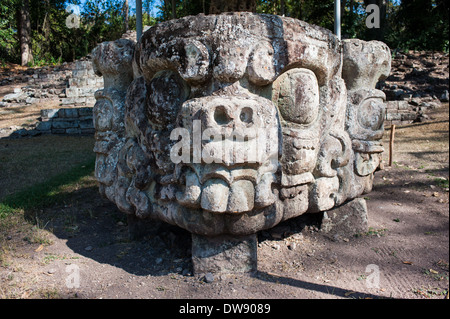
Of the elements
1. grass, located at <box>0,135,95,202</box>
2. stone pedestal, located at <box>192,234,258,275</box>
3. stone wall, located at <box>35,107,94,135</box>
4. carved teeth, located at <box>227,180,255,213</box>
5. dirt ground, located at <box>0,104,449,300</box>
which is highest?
stone wall, located at <box>35,107,94,135</box>

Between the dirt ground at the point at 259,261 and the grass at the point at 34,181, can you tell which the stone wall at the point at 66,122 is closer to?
the grass at the point at 34,181

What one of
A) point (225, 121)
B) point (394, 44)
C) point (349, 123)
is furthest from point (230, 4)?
point (394, 44)

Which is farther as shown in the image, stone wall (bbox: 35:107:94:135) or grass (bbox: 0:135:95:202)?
stone wall (bbox: 35:107:94:135)

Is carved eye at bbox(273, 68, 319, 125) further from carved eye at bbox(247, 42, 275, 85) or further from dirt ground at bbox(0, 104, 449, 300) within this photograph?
dirt ground at bbox(0, 104, 449, 300)

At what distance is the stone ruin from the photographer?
210cm

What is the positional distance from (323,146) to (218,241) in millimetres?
936

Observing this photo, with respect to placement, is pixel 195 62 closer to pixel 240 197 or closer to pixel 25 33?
pixel 240 197

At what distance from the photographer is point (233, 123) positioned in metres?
2.05

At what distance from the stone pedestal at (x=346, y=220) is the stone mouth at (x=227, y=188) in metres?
Result: 1.06

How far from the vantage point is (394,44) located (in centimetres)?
1397

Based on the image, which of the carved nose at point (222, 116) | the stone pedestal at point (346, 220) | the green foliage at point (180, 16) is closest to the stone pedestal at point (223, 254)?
the carved nose at point (222, 116)

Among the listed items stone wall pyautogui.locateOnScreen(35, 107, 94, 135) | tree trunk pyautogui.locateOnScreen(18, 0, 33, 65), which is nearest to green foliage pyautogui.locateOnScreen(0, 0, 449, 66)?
tree trunk pyautogui.locateOnScreen(18, 0, 33, 65)

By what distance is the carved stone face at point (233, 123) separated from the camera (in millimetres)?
2088

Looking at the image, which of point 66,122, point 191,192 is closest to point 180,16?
point 66,122
